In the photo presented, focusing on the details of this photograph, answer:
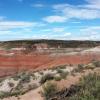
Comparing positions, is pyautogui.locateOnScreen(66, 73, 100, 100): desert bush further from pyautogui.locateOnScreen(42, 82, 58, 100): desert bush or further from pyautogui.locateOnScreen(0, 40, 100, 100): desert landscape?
pyautogui.locateOnScreen(42, 82, 58, 100): desert bush

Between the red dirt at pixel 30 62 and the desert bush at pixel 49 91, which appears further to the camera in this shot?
the red dirt at pixel 30 62

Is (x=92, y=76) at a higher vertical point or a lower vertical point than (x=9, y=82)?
higher

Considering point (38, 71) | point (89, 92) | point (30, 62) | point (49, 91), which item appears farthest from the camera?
point (30, 62)

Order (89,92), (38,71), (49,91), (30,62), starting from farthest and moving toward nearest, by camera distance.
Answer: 1. (30,62)
2. (38,71)
3. (49,91)
4. (89,92)

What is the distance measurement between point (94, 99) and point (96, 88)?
111 cm

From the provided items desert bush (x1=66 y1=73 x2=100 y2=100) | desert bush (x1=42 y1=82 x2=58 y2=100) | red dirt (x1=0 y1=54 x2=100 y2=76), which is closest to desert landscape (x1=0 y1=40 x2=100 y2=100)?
red dirt (x1=0 y1=54 x2=100 y2=76)

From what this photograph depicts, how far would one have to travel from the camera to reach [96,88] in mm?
10914

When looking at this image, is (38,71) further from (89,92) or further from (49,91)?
(89,92)

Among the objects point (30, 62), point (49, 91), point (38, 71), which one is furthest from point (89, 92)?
point (30, 62)

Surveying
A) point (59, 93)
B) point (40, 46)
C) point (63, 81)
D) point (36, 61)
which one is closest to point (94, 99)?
point (59, 93)

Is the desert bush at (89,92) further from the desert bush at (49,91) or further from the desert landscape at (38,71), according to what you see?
the desert bush at (49,91)

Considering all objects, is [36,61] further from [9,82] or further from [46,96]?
[46,96]

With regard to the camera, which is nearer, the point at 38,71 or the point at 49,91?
the point at 49,91

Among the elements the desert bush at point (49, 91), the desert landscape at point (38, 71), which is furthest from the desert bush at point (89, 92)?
the desert bush at point (49, 91)
